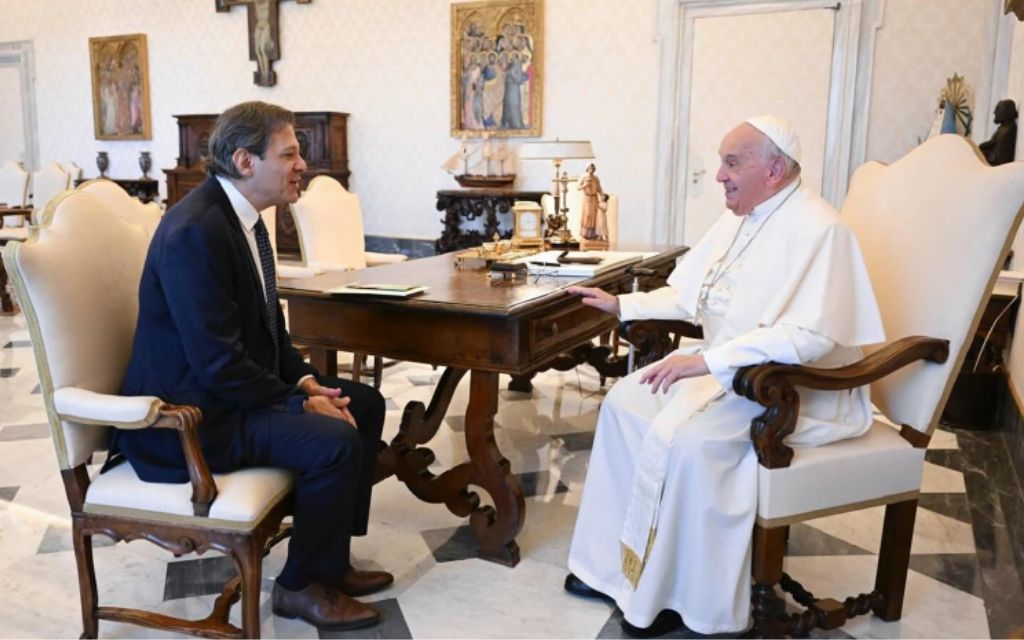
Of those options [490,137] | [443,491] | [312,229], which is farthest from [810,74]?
[443,491]

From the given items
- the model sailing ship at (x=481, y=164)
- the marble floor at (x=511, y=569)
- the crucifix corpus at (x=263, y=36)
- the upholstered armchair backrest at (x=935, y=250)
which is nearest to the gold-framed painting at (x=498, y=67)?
the model sailing ship at (x=481, y=164)

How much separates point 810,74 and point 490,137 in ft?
9.42

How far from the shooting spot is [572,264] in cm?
326

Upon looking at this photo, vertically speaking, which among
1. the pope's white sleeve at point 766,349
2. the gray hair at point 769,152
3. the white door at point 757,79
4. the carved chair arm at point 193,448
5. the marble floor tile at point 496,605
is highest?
the white door at point 757,79

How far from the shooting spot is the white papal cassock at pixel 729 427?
81.5 inches

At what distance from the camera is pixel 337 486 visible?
2090 mm

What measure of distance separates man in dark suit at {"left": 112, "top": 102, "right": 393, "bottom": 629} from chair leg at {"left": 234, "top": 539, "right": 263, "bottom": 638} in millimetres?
175

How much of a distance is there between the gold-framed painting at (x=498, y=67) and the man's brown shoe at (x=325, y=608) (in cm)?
601

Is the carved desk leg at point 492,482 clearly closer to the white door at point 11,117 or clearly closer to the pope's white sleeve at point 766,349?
the pope's white sleeve at point 766,349

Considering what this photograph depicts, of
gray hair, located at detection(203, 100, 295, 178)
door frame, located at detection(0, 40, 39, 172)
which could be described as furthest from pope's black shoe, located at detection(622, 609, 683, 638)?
door frame, located at detection(0, 40, 39, 172)

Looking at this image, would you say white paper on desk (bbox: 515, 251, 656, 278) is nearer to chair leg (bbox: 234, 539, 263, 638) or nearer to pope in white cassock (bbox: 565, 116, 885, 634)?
pope in white cassock (bbox: 565, 116, 885, 634)

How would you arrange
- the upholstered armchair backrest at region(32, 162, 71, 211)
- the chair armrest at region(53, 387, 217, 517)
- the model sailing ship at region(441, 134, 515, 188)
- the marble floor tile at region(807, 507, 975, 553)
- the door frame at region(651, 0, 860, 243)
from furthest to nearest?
the upholstered armchair backrest at region(32, 162, 71, 211) → the model sailing ship at region(441, 134, 515, 188) → the door frame at region(651, 0, 860, 243) → the marble floor tile at region(807, 507, 975, 553) → the chair armrest at region(53, 387, 217, 517)

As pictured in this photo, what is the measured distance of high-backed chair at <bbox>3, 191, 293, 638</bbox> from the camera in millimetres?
1921

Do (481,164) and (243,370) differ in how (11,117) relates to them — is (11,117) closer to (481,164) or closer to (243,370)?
(481,164)
